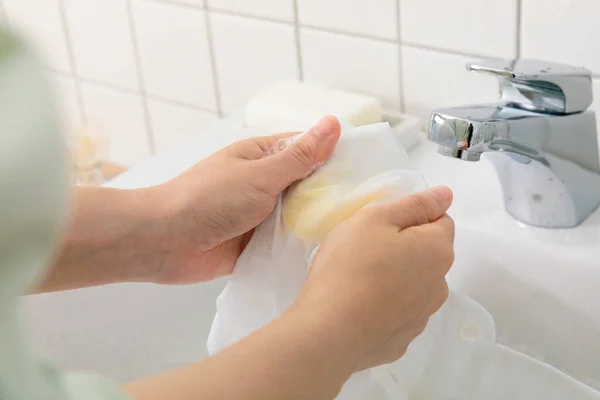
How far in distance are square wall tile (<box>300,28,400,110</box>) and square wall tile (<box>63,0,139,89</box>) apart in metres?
0.26

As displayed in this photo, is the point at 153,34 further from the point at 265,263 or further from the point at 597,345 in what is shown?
the point at 597,345

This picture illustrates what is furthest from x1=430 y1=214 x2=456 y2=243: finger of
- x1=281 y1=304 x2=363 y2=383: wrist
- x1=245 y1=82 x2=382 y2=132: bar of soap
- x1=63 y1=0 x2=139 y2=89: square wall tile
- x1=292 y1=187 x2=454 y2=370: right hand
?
x1=63 y1=0 x2=139 y2=89: square wall tile

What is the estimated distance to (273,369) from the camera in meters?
0.35

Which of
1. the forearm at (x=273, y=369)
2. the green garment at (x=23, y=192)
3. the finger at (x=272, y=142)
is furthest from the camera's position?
the finger at (x=272, y=142)

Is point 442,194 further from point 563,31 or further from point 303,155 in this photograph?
point 563,31

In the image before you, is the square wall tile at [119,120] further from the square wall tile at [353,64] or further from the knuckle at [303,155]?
the knuckle at [303,155]

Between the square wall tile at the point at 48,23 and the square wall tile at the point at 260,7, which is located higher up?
the square wall tile at the point at 260,7

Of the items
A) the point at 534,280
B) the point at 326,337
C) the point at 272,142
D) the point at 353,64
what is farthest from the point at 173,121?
the point at 326,337

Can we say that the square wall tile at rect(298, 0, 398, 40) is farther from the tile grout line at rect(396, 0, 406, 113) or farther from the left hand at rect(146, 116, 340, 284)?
the left hand at rect(146, 116, 340, 284)

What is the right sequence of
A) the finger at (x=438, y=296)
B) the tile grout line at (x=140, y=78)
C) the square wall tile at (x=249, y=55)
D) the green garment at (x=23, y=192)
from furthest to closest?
1. the tile grout line at (x=140, y=78)
2. the square wall tile at (x=249, y=55)
3. the finger at (x=438, y=296)
4. the green garment at (x=23, y=192)

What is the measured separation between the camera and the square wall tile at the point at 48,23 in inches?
39.4

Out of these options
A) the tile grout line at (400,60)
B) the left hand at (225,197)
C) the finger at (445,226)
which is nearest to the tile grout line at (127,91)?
the tile grout line at (400,60)

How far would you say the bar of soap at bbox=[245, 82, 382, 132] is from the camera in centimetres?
68

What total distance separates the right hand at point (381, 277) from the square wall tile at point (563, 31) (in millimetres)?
210
